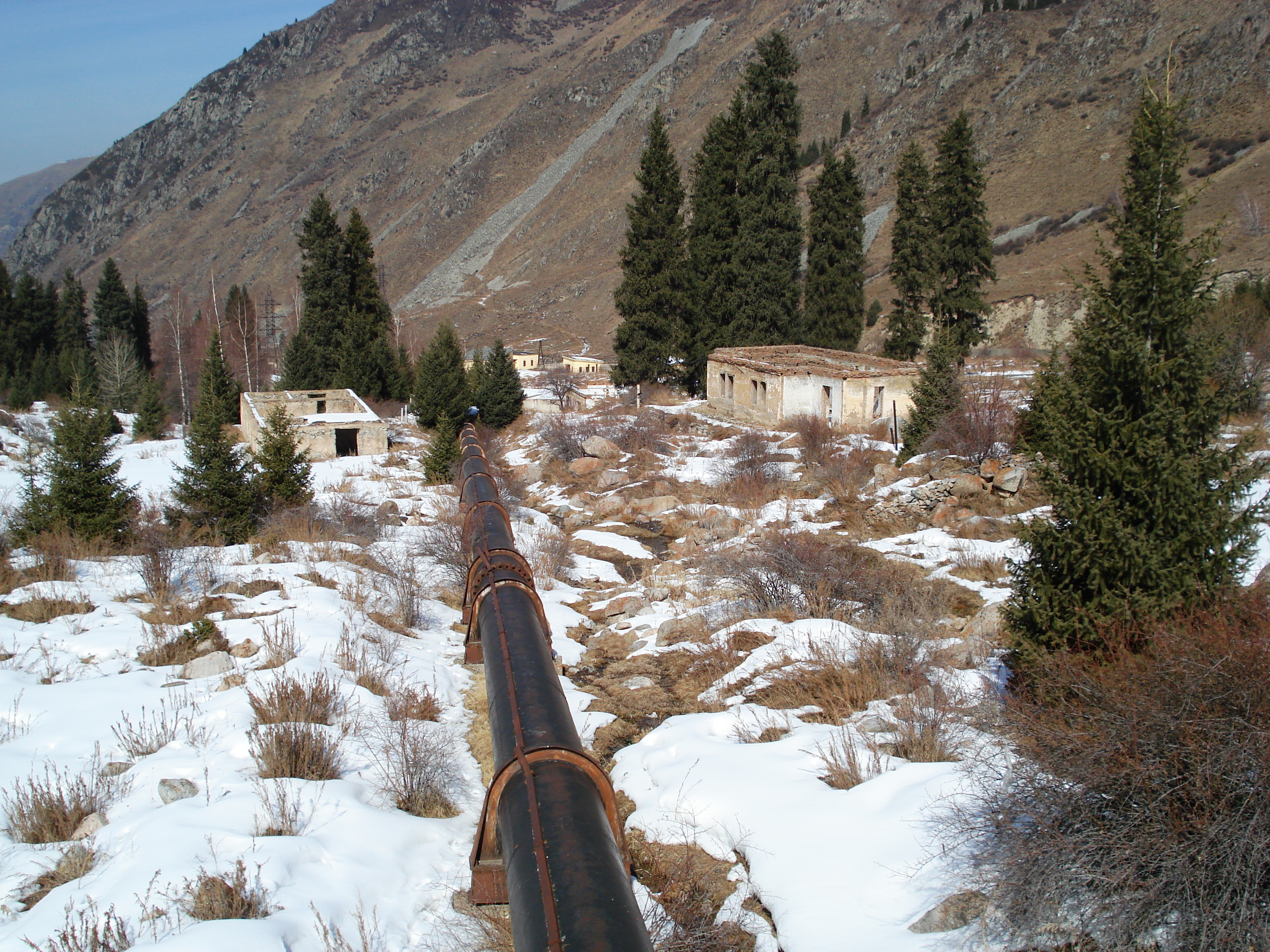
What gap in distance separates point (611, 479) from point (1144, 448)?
16797 millimetres

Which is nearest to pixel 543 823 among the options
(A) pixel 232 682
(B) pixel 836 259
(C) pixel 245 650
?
(A) pixel 232 682

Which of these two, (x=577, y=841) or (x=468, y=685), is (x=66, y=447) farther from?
(x=577, y=841)

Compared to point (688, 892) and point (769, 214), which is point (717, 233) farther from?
point (688, 892)

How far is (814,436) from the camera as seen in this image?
2212 centimetres

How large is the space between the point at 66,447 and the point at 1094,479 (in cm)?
1420

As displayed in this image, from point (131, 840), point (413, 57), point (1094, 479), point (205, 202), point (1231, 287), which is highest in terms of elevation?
point (413, 57)

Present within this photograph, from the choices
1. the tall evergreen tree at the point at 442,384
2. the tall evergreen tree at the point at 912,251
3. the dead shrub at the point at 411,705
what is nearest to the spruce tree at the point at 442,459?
the tall evergreen tree at the point at 442,384

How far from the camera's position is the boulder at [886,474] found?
683 inches

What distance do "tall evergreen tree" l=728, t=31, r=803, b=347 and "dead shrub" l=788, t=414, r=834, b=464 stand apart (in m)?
8.70

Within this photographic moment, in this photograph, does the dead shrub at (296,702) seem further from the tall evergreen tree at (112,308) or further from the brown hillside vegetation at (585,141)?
the tall evergreen tree at (112,308)

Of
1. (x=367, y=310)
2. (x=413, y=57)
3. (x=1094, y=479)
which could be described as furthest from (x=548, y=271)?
(x=413, y=57)

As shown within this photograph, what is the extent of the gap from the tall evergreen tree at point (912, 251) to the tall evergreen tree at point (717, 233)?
6544 millimetres

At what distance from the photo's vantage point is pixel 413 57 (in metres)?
191

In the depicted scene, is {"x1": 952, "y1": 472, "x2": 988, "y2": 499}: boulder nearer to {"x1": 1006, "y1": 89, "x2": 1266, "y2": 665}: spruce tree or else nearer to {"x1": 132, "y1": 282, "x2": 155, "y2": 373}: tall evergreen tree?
{"x1": 1006, "y1": 89, "x2": 1266, "y2": 665}: spruce tree
